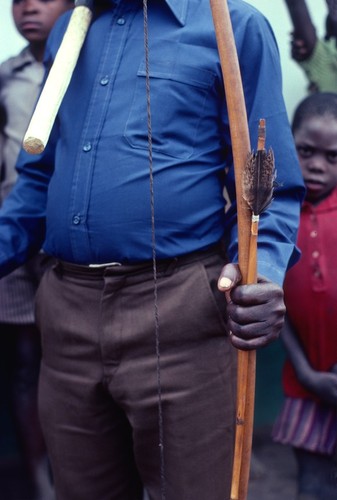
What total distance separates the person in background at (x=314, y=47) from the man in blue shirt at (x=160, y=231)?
1.42 meters

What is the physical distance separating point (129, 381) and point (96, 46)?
0.77 meters

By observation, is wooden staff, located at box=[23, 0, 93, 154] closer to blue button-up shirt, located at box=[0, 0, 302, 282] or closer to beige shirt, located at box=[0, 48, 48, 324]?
blue button-up shirt, located at box=[0, 0, 302, 282]

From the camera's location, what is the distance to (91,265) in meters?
2.06

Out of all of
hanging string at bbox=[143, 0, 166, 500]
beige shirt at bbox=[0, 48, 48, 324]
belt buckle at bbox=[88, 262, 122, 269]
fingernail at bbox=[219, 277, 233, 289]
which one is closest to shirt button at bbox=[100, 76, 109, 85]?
hanging string at bbox=[143, 0, 166, 500]

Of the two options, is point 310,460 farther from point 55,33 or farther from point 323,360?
point 55,33

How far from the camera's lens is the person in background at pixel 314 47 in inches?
134

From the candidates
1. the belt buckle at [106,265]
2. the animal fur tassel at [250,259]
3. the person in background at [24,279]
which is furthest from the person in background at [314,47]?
the animal fur tassel at [250,259]

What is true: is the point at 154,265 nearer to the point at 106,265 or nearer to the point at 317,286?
the point at 106,265

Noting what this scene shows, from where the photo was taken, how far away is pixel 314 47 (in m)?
3.45

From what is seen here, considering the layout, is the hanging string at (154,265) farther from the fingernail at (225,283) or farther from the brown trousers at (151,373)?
the fingernail at (225,283)

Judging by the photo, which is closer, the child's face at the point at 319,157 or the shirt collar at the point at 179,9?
the shirt collar at the point at 179,9

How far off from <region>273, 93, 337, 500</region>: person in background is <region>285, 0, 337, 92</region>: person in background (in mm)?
523

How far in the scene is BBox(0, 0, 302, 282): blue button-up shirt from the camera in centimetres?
199

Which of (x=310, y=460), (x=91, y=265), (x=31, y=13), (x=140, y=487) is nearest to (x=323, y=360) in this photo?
(x=310, y=460)
